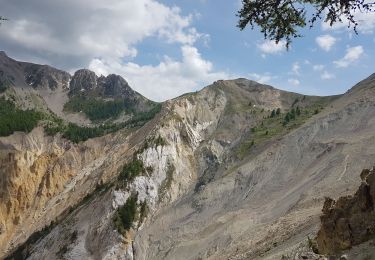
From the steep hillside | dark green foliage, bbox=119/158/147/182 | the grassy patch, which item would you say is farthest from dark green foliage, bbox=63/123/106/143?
the grassy patch

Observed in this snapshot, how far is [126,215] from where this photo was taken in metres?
86.2

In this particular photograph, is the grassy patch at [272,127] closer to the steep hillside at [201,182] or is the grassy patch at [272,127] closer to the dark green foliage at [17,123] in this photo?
the steep hillside at [201,182]

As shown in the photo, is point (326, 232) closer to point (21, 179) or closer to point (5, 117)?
point (21, 179)

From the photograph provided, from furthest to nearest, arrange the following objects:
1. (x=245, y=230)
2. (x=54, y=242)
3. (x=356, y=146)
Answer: (x=54, y=242) → (x=356, y=146) → (x=245, y=230)

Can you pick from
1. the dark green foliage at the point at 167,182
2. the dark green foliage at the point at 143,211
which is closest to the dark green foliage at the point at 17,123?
the dark green foliage at the point at 167,182

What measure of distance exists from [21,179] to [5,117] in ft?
238

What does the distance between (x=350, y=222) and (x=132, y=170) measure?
239ft

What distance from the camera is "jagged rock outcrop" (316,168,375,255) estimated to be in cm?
2349

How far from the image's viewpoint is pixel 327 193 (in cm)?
5628

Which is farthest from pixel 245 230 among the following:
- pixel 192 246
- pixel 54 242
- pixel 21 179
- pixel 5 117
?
pixel 5 117

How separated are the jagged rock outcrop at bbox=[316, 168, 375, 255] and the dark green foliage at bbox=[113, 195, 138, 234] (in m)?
60.0

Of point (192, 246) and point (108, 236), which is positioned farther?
point (108, 236)

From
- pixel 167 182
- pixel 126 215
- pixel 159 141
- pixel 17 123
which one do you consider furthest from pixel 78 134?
pixel 126 215

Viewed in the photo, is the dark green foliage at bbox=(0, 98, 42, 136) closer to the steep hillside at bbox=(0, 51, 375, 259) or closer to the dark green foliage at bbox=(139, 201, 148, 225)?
the steep hillside at bbox=(0, 51, 375, 259)
